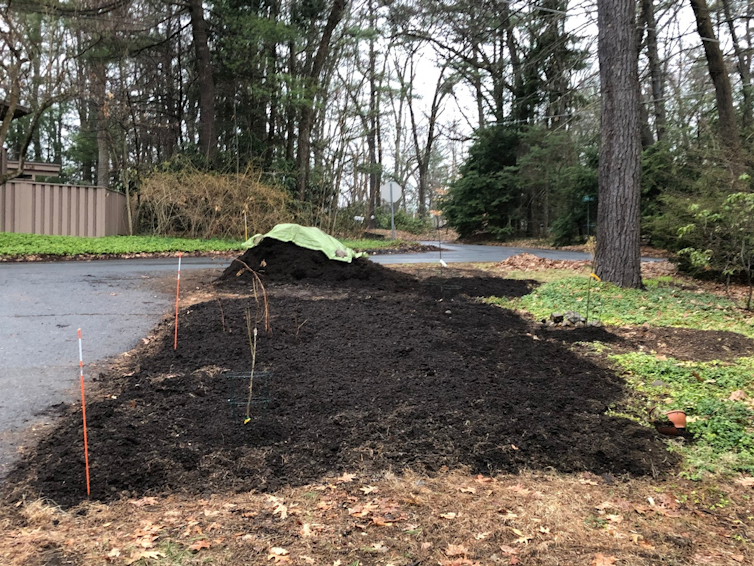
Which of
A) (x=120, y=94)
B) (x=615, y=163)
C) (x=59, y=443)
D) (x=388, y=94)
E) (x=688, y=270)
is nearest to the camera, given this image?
(x=59, y=443)

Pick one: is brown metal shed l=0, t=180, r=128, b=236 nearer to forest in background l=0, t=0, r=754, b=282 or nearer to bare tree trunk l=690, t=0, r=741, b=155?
forest in background l=0, t=0, r=754, b=282

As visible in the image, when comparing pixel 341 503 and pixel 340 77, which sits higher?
pixel 340 77

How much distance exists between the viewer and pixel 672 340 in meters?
5.98

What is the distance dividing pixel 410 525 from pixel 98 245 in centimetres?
1453

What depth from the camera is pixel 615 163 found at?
912 cm

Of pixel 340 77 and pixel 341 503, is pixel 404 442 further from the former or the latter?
pixel 340 77

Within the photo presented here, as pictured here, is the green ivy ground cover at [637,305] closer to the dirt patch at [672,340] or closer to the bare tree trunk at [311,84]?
the dirt patch at [672,340]

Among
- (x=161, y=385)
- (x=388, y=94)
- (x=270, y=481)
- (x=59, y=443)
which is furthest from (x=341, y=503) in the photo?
(x=388, y=94)

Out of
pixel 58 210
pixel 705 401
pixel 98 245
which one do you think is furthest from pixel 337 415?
pixel 58 210

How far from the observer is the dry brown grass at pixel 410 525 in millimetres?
2281

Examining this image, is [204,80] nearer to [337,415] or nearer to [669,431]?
[337,415]

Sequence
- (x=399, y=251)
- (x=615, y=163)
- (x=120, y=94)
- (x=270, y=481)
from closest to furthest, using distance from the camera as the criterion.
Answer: (x=270, y=481)
(x=615, y=163)
(x=399, y=251)
(x=120, y=94)

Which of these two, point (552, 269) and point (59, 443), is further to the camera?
point (552, 269)

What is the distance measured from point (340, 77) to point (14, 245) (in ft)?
60.9
